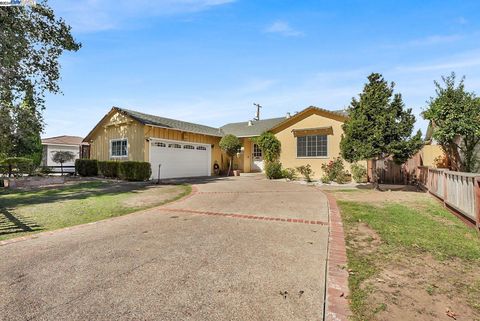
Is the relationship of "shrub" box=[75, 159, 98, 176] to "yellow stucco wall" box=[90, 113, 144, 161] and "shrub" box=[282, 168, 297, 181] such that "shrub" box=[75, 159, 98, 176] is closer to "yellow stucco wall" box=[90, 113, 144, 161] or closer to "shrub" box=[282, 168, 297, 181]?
"yellow stucco wall" box=[90, 113, 144, 161]

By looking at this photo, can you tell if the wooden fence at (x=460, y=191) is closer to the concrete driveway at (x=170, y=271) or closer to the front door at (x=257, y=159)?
the concrete driveway at (x=170, y=271)

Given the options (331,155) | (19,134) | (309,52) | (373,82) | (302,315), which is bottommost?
(302,315)

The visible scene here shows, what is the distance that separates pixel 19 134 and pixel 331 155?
19.8 metres

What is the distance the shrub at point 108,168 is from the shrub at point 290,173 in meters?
11.1

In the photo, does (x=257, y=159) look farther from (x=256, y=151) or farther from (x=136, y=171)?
(x=136, y=171)

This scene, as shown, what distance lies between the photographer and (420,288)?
300 cm

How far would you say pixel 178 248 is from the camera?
438cm

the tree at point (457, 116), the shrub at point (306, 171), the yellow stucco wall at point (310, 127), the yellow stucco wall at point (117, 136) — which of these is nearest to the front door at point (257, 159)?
the yellow stucco wall at point (310, 127)

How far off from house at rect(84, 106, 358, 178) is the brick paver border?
1221 cm

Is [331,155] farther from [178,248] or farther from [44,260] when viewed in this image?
[44,260]

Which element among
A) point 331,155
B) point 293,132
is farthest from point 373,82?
point 293,132

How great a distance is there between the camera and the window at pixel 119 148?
18000 millimetres

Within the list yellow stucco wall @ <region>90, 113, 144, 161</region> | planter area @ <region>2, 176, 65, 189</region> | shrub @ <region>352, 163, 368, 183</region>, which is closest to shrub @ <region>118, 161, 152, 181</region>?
yellow stucco wall @ <region>90, 113, 144, 161</region>

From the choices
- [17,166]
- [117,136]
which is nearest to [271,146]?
[117,136]
